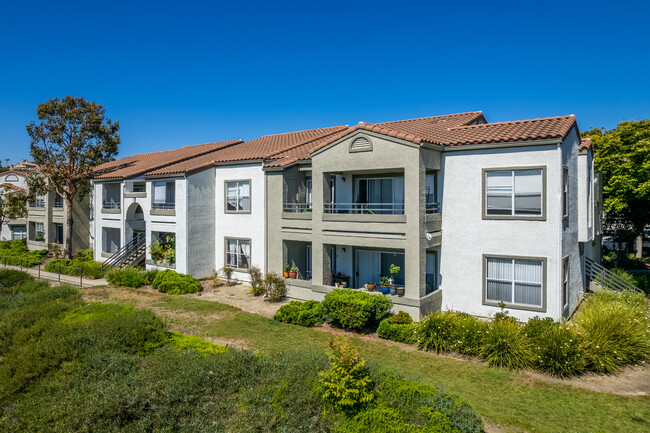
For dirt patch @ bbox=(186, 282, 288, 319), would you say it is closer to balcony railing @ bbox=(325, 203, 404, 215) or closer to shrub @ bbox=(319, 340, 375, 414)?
balcony railing @ bbox=(325, 203, 404, 215)

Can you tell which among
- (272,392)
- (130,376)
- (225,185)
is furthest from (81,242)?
(272,392)

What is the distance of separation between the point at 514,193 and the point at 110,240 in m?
29.1

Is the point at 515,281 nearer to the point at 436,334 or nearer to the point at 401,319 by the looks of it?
the point at 436,334

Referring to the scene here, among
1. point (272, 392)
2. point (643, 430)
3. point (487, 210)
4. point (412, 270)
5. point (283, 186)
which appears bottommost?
point (643, 430)

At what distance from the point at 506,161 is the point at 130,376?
14.4 meters

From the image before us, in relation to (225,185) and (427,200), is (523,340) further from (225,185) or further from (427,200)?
(225,185)

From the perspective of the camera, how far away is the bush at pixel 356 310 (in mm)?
14637

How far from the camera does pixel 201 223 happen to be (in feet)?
78.3

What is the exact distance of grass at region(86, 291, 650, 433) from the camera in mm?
8523

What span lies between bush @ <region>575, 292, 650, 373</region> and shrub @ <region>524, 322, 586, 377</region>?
0.37 metres

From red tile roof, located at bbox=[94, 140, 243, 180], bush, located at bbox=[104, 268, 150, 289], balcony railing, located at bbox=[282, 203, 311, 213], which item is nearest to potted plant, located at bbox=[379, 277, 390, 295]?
balcony railing, located at bbox=[282, 203, 311, 213]

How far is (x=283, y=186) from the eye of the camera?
20.4m

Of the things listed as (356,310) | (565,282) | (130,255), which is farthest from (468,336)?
(130,255)

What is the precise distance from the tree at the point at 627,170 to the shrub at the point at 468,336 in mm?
17126
